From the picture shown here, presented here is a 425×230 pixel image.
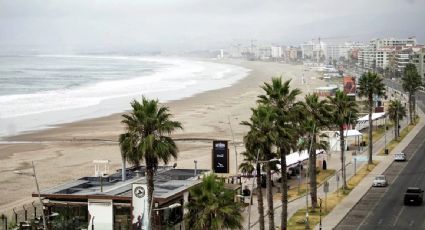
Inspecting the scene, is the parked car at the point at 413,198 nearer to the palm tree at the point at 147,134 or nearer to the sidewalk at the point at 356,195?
the sidewalk at the point at 356,195

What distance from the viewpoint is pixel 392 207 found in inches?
2019

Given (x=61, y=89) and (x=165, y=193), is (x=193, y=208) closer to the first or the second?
(x=165, y=193)

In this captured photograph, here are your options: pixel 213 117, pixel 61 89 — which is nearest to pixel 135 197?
pixel 213 117

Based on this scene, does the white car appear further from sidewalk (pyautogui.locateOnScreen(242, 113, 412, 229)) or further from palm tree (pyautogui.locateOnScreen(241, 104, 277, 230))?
palm tree (pyautogui.locateOnScreen(241, 104, 277, 230))

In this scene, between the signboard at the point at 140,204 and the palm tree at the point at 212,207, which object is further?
the signboard at the point at 140,204

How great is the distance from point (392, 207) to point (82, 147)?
145ft

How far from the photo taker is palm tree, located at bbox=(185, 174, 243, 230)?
29359 mm

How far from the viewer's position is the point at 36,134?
95.4 meters

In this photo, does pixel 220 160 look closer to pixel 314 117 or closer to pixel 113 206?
pixel 314 117

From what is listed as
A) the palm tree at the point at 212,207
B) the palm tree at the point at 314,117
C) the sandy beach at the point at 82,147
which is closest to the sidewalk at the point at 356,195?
the palm tree at the point at 314,117

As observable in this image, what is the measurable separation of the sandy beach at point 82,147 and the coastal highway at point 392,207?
15292 mm

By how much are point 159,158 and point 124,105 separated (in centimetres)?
10097

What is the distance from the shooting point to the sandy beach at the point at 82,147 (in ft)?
208

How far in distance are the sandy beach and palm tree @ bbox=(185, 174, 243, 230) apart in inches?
1036
